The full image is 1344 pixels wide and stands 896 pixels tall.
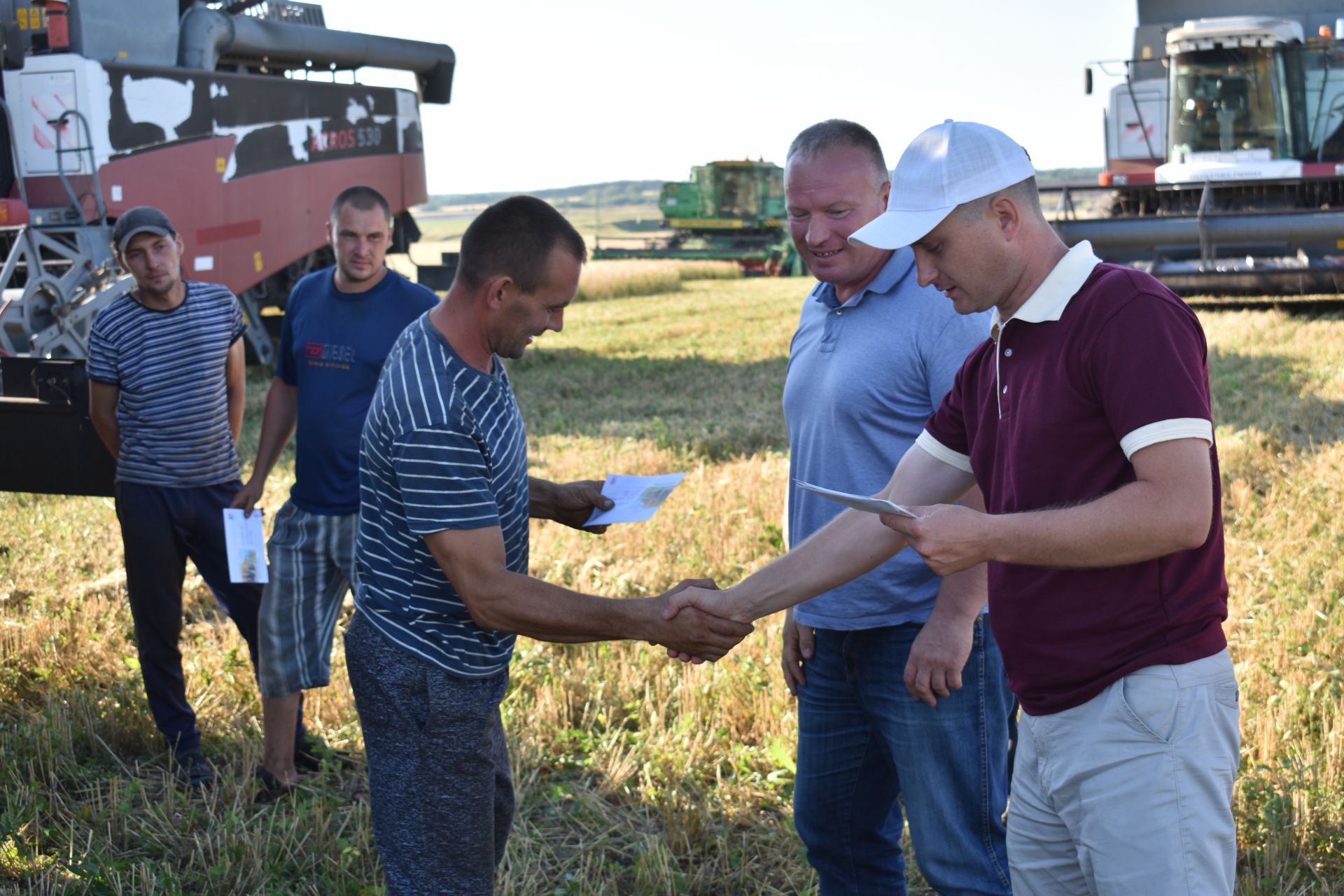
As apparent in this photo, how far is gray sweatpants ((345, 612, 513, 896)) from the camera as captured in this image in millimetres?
2680

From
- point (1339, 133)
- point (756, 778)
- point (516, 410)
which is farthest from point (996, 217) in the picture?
point (1339, 133)

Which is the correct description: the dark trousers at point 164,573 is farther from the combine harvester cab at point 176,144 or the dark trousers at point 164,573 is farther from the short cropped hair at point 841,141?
the combine harvester cab at point 176,144

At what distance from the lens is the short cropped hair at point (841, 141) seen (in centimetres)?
301

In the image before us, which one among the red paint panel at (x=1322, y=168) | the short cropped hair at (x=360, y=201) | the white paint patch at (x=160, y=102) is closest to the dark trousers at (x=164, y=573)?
the short cropped hair at (x=360, y=201)

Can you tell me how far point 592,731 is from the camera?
4695 mm

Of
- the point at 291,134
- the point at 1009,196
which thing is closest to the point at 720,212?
the point at 291,134

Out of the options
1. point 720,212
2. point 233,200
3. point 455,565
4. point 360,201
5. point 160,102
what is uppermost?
point 720,212

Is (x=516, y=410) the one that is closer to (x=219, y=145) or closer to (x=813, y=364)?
(x=813, y=364)

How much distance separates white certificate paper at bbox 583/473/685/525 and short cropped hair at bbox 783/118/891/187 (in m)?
0.84

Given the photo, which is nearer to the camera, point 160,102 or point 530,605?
point 530,605

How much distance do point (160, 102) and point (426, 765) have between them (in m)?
11.0

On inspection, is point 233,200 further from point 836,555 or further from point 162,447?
point 836,555

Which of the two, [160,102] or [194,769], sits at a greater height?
[160,102]

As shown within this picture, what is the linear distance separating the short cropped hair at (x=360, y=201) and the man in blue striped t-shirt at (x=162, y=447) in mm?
620
